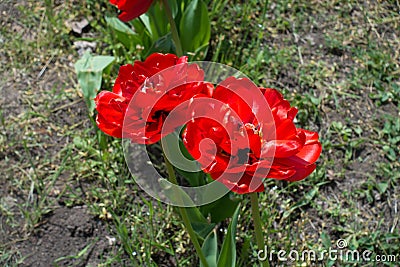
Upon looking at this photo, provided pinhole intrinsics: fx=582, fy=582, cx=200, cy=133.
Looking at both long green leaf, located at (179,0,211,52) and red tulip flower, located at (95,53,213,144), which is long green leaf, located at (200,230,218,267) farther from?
long green leaf, located at (179,0,211,52)

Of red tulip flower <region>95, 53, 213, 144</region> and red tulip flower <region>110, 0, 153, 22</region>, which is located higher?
red tulip flower <region>95, 53, 213, 144</region>

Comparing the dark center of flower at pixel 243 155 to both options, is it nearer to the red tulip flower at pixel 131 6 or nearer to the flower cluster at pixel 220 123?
the flower cluster at pixel 220 123

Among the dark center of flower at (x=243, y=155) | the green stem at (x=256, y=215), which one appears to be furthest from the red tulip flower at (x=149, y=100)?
the green stem at (x=256, y=215)

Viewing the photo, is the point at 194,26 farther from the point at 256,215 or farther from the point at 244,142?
the point at 244,142

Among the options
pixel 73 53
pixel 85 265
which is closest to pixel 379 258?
pixel 85 265

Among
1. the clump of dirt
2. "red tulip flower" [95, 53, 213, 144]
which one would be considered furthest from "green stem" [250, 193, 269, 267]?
the clump of dirt

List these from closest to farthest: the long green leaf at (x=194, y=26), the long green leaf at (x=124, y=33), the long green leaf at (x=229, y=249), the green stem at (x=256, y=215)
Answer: the green stem at (x=256, y=215)
the long green leaf at (x=229, y=249)
the long green leaf at (x=194, y=26)
the long green leaf at (x=124, y=33)
